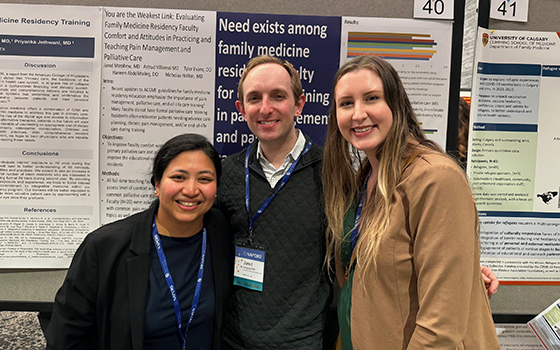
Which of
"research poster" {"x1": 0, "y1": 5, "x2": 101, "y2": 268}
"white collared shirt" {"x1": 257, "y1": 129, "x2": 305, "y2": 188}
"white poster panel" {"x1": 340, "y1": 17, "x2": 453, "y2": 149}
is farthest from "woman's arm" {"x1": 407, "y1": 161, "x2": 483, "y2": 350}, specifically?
"research poster" {"x1": 0, "y1": 5, "x2": 101, "y2": 268}

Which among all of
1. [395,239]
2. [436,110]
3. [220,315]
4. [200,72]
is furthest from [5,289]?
[436,110]

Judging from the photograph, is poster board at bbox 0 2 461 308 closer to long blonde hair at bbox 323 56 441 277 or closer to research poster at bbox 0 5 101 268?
research poster at bbox 0 5 101 268

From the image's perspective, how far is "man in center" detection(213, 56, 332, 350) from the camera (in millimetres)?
1427

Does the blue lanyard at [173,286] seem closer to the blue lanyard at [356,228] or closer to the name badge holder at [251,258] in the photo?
the name badge holder at [251,258]

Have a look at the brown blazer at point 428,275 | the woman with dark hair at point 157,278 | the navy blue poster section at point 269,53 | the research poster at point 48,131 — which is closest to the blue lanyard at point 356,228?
the brown blazer at point 428,275

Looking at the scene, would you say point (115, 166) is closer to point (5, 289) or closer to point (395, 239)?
point (5, 289)

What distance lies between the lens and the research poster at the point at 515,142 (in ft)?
6.57

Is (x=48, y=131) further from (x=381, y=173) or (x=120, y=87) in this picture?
(x=381, y=173)

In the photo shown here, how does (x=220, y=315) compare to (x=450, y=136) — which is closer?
(x=220, y=315)

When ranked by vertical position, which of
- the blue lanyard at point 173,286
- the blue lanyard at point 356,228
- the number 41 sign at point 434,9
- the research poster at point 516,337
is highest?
the number 41 sign at point 434,9

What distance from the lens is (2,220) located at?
192cm

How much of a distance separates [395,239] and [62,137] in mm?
1768

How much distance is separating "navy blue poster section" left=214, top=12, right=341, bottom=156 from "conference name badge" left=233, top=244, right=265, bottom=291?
2.14 ft

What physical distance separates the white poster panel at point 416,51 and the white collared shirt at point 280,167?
67 cm
